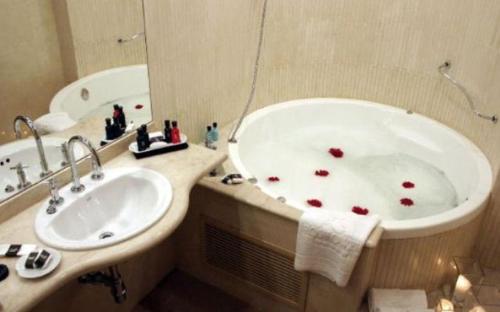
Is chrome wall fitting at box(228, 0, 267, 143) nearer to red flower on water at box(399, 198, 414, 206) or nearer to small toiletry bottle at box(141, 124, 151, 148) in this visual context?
small toiletry bottle at box(141, 124, 151, 148)

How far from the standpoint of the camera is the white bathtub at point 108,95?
1586mm

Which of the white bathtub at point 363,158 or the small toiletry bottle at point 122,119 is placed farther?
the white bathtub at point 363,158

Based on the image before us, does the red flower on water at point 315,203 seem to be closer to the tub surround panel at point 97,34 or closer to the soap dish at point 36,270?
the tub surround panel at point 97,34

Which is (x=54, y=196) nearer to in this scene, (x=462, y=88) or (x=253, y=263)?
(x=253, y=263)

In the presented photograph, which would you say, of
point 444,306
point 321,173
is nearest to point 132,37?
point 321,173

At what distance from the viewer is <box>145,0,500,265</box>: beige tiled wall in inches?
81.0

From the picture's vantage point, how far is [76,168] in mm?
1500

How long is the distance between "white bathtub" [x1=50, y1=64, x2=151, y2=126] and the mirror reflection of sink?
13 cm

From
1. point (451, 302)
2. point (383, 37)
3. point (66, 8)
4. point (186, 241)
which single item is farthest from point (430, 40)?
point (66, 8)

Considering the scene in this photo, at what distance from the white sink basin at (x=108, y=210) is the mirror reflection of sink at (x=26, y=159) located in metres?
0.11

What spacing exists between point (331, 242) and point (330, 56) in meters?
1.59

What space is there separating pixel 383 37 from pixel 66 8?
6.51 feet

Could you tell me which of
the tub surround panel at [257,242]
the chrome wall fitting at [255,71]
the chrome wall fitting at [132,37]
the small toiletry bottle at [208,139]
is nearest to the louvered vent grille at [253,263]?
the tub surround panel at [257,242]

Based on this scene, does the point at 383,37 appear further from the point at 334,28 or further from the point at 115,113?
the point at 115,113
